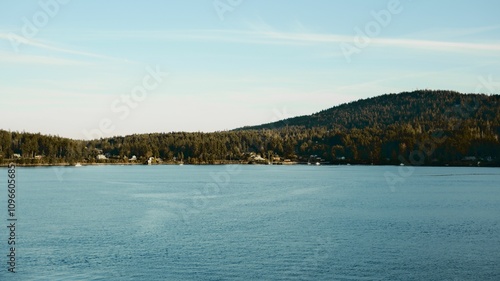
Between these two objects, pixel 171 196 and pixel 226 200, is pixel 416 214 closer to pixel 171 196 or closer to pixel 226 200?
pixel 226 200

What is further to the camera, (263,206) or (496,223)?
(263,206)

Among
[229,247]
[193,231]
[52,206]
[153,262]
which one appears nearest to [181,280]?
[153,262]

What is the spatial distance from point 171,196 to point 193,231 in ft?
100

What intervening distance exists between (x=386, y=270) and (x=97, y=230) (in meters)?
22.9

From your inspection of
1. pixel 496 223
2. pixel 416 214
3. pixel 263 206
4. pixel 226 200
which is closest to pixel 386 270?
pixel 496 223

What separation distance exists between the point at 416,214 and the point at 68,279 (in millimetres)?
36380

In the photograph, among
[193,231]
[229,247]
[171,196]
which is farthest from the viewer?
[171,196]

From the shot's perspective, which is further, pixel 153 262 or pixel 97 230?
pixel 97 230

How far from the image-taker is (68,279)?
2834cm

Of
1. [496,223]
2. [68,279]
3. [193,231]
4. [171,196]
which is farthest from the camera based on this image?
[171,196]

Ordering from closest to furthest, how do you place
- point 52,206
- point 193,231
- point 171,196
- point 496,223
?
point 193,231 → point 496,223 → point 52,206 → point 171,196

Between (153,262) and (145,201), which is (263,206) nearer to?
(145,201)

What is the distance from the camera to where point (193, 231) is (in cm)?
4309

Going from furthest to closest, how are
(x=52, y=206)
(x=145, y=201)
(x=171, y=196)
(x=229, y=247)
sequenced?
(x=171, y=196) → (x=145, y=201) → (x=52, y=206) → (x=229, y=247)
